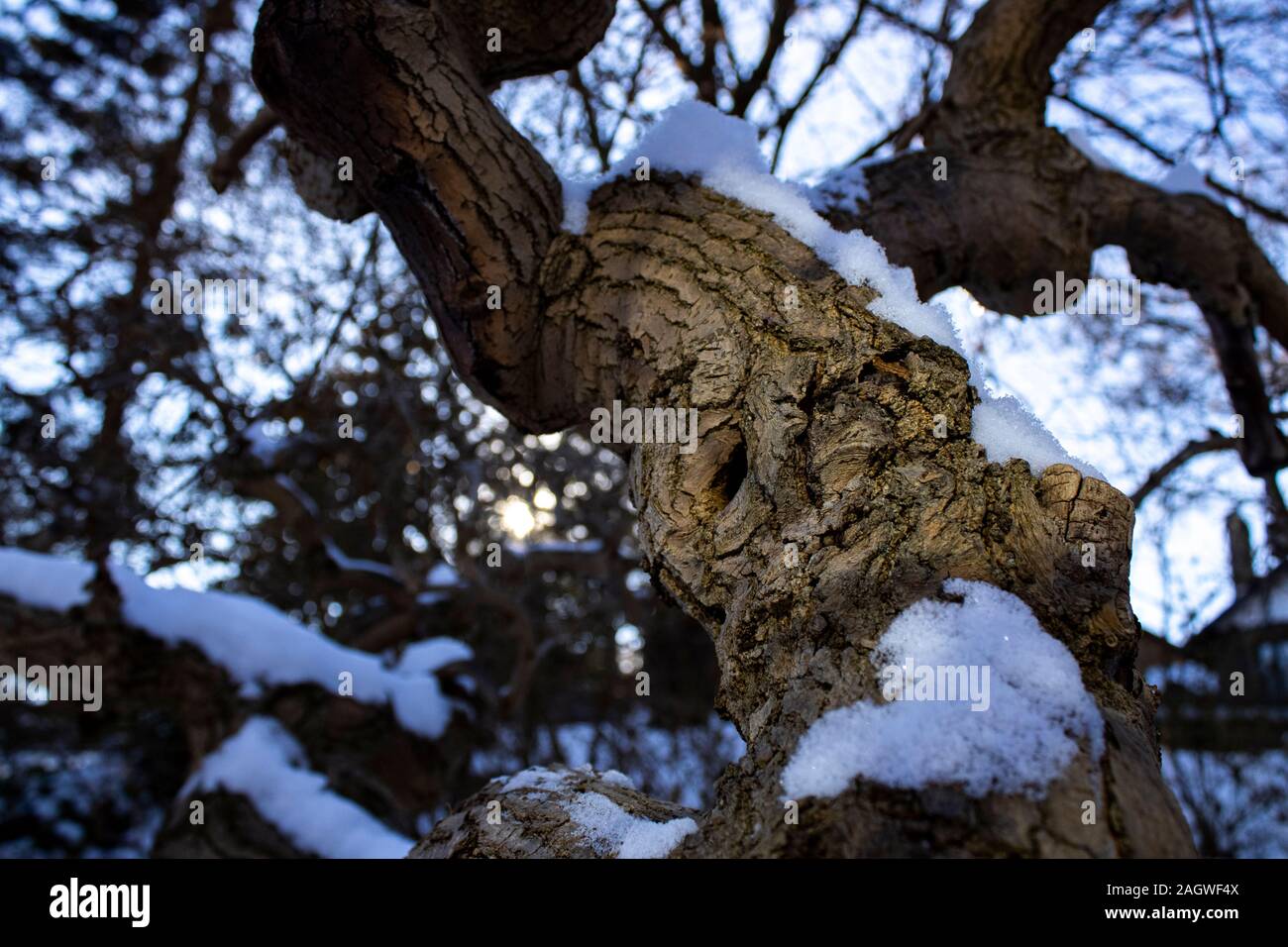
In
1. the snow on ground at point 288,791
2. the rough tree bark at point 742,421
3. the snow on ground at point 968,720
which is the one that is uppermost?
the rough tree bark at point 742,421

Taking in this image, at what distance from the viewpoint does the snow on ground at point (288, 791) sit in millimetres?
3396

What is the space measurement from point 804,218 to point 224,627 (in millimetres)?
3657

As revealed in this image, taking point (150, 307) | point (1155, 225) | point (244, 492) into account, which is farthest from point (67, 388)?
point (1155, 225)

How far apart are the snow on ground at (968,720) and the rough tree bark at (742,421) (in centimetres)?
2

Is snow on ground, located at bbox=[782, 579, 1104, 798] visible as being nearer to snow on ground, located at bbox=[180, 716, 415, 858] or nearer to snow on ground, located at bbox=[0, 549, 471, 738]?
snow on ground, located at bbox=[180, 716, 415, 858]

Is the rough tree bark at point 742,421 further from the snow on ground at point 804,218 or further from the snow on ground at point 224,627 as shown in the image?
the snow on ground at point 224,627

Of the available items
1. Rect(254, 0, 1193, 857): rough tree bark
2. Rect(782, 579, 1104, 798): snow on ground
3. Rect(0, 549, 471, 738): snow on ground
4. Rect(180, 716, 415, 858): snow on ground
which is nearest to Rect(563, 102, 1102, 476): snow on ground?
Rect(254, 0, 1193, 857): rough tree bark

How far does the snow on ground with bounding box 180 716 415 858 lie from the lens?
3.40 m

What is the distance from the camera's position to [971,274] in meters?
2.36

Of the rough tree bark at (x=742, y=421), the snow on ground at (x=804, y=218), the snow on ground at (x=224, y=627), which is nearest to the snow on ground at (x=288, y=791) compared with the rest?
the snow on ground at (x=224, y=627)

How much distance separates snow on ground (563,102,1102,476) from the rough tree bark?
1.4 inches

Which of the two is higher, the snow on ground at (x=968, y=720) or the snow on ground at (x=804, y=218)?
the snow on ground at (x=804, y=218)

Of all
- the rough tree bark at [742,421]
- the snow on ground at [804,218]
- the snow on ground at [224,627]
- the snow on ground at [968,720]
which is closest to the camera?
the snow on ground at [968,720]
